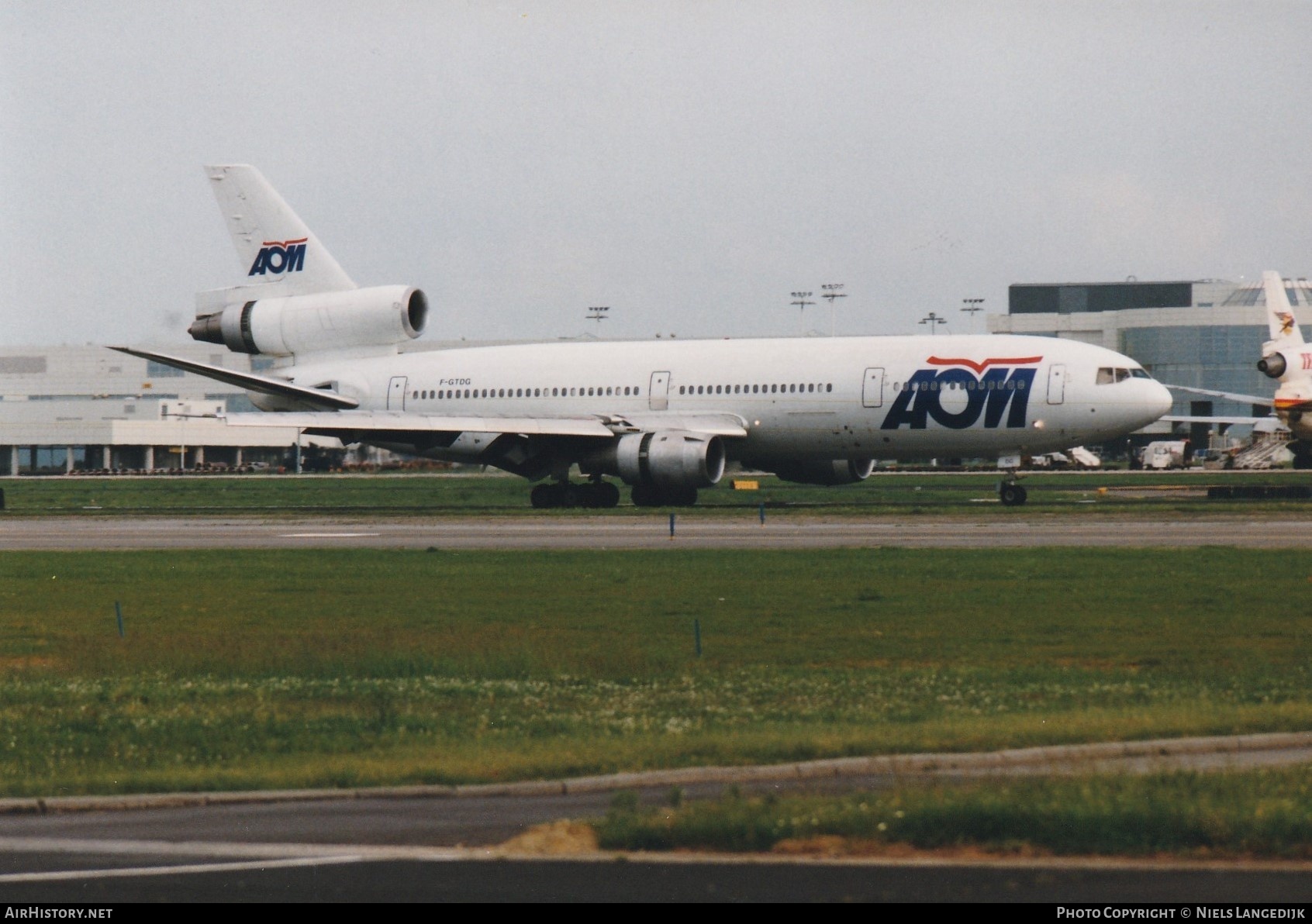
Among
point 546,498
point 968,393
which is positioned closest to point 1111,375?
point 968,393

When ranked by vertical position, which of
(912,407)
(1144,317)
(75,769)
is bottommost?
(75,769)

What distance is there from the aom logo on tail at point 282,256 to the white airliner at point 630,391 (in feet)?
0.21

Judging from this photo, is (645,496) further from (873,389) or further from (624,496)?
(624,496)

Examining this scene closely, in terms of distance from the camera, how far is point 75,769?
13.9m

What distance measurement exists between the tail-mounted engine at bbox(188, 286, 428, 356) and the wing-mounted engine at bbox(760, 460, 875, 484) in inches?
555

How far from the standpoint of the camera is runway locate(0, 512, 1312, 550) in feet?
120

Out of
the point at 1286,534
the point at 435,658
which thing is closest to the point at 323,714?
the point at 435,658

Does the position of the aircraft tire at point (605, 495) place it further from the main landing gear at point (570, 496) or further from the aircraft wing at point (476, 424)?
the aircraft wing at point (476, 424)

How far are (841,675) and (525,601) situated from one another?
904 cm

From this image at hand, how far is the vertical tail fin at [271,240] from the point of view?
61750 mm

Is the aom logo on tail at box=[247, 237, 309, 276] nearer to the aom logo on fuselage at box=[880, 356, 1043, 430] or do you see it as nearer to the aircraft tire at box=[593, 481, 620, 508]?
the aircraft tire at box=[593, 481, 620, 508]

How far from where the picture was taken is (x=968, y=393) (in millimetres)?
50406

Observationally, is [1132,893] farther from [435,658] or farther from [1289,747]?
[435,658]

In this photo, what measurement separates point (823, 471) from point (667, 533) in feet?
52.7
